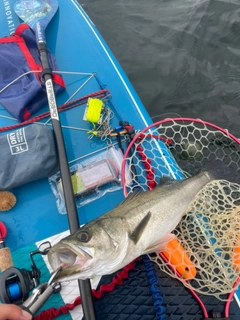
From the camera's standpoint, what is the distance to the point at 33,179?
327cm

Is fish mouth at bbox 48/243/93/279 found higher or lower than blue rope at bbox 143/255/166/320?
higher

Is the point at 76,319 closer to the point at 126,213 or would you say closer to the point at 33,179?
the point at 126,213

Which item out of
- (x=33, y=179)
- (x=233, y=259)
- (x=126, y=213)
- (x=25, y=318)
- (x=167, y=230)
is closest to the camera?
(x=25, y=318)

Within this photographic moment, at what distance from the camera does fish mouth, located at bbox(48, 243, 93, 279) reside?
6.04 ft

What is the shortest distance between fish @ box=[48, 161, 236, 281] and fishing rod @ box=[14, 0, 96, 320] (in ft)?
2.07

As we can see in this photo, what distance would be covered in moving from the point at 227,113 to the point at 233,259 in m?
2.77

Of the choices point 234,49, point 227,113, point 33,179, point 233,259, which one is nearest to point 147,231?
point 233,259

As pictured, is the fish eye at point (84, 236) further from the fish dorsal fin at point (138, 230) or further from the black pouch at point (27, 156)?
the black pouch at point (27, 156)

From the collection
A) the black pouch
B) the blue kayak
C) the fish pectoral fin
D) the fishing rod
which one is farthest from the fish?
the black pouch

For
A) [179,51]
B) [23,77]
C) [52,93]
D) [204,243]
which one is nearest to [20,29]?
[23,77]

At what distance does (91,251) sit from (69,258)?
14 cm

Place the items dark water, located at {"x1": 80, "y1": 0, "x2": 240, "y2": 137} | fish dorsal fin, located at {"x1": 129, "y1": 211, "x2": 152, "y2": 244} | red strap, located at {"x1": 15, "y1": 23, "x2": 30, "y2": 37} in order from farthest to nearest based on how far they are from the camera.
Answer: dark water, located at {"x1": 80, "y1": 0, "x2": 240, "y2": 137}
red strap, located at {"x1": 15, "y1": 23, "x2": 30, "y2": 37}
fish dorsal fin, located at {"x1": 129, "y1": 211, "x2": 152, "y2": 244}

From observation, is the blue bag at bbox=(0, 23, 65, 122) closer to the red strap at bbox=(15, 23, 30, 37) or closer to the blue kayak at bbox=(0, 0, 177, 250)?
the red strap at bbox=(15, 23, 30, 37)

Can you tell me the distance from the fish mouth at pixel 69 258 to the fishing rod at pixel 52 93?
710mm
